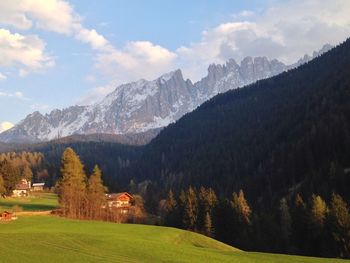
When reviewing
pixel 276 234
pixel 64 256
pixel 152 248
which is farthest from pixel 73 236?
pixel 276 234

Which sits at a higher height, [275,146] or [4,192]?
[275,146]

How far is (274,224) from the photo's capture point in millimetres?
85375

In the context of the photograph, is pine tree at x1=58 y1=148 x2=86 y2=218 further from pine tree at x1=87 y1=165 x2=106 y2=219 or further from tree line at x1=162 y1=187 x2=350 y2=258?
tree line at x1=162 y1=187 x2=350 y2=258

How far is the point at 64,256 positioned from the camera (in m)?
38.4

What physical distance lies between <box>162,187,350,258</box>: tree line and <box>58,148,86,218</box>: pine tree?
18.5 meters

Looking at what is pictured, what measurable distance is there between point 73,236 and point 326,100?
5559 inches

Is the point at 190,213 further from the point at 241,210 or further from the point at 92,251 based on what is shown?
the point at 92,251

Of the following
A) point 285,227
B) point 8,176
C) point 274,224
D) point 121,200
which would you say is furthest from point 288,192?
point 8,176

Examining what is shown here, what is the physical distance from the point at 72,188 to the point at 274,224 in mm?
41517

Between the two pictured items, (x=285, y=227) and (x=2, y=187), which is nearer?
(x=285, y=227)

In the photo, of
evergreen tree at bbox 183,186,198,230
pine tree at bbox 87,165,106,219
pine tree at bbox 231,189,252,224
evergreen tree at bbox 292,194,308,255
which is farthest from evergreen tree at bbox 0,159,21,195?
evergreen tree at bbox 292,194,308,255

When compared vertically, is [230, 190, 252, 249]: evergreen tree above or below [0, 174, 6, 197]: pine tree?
below

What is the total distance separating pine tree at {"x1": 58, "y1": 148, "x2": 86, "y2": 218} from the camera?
9894 cm

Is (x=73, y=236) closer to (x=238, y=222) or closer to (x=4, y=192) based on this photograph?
(x=238, y=222)
